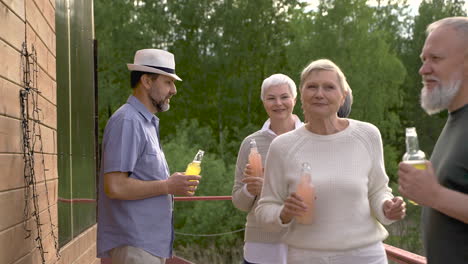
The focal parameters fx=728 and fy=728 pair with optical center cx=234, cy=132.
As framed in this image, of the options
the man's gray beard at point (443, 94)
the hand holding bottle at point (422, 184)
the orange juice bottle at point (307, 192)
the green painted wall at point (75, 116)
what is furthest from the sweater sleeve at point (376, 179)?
the green painted wall at point (75, 116)

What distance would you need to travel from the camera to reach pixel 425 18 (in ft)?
120

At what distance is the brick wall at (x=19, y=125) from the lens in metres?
2.89

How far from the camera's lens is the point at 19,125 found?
322cm

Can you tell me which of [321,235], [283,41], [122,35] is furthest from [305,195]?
[283,41]

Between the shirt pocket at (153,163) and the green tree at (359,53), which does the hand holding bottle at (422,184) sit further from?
the green tree at (359,53)

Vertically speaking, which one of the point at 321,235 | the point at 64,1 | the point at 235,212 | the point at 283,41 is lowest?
the point at 235,212

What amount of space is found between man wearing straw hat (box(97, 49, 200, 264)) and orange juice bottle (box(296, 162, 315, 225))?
711mm

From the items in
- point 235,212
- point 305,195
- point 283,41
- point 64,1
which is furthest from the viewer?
point 283,41

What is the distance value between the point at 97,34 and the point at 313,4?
10339 mm

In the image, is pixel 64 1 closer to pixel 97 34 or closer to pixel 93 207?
pixel 93 207

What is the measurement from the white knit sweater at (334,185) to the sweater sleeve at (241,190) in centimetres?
79

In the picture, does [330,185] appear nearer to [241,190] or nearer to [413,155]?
[413,155]

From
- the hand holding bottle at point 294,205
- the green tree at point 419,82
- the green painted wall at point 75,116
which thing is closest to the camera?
the hand holding bottle at point 294,205

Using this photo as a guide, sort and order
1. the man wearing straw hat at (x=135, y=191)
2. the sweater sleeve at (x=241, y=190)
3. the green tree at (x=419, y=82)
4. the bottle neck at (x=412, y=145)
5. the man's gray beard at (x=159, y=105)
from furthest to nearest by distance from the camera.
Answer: the green tree at (x=419, y=82) → the sweater sleeve at (x=241, y=190) → the man's gray beard at (x=159, y=105) → the man wearing straw hat at (x=135, y=191) → the bottle neck at (x=412, y=145)
